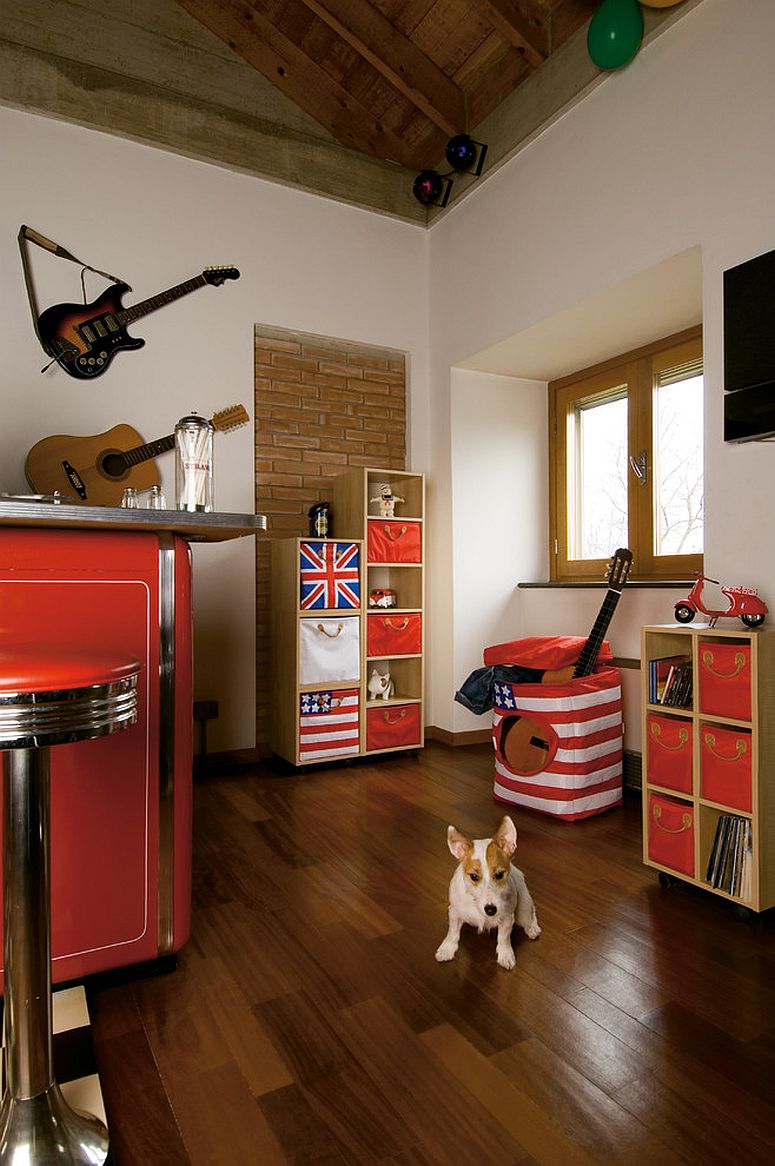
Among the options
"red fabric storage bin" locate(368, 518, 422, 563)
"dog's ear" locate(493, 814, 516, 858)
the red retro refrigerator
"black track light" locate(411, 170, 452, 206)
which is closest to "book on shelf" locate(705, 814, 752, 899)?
"dog's ear" locate(493, 814, 516, 858)

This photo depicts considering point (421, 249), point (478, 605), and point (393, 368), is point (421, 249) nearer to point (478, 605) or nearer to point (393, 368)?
point (393, 368)

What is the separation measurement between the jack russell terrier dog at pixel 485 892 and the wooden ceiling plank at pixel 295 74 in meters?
3.93

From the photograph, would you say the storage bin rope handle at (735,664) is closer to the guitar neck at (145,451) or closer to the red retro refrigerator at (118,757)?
the red retro refrigerator at (118,757)

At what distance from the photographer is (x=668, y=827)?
2.19m

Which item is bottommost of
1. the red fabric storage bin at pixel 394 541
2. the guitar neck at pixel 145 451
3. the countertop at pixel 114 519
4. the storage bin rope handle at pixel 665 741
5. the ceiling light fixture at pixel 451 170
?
the storage bin rope handle at pixel 665 741

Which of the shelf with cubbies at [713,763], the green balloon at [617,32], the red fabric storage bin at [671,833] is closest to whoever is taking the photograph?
the shelf with cubbies at [713,763]

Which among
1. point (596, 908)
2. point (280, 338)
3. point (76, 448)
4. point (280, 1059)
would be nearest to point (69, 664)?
point (280, 1059)

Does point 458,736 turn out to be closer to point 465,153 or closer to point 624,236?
point 624,236

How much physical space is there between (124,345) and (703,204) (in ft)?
8.50

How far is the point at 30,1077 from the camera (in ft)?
3.59

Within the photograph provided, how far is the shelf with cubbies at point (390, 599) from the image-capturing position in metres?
3.71

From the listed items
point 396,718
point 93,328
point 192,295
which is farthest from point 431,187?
point 396,718

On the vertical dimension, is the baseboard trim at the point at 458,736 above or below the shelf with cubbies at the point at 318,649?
below

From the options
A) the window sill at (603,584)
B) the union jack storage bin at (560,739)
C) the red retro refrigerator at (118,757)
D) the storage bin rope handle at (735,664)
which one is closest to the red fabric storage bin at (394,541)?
the window sill at (603,584)
